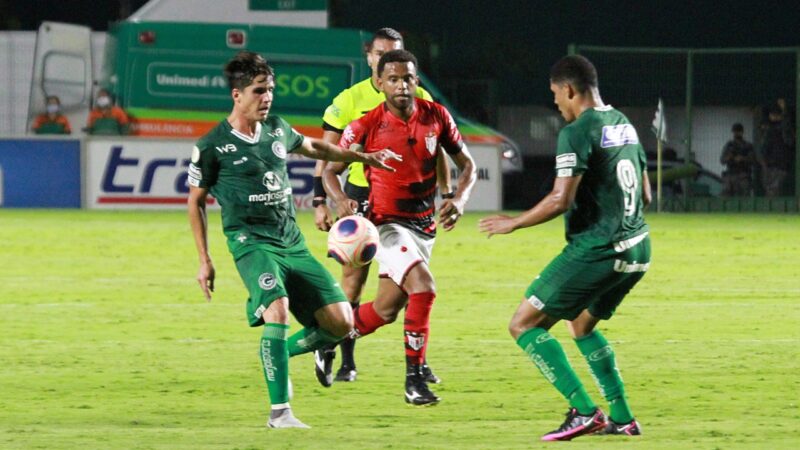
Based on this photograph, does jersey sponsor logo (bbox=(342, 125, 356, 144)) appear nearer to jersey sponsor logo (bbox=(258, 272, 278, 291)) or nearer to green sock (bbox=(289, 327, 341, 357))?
green sock (bbox=(289, 327, 341, 357))

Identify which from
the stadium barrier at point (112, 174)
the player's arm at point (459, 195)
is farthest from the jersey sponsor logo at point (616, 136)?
the stadium barrier at point (112, 174)

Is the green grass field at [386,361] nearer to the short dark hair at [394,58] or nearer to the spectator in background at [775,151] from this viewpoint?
the short dark hair at [394,58]

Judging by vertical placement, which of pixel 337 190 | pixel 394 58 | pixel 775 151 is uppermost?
pixel 394 58

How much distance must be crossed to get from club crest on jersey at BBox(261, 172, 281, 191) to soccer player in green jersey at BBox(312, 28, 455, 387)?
127cm

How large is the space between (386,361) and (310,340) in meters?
2.20

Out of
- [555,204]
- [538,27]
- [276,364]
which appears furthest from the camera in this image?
[538,27]

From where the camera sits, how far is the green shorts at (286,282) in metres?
8.80

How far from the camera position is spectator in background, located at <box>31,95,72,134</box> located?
28594mm

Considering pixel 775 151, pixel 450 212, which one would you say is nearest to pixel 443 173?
pixel 450 212

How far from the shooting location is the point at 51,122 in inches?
1128

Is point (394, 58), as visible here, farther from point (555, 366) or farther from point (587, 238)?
point (555, 366)

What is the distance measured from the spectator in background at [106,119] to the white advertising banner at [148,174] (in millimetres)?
260

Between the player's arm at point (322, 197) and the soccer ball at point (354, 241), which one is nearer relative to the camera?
the soccer ball at point (354, 241)

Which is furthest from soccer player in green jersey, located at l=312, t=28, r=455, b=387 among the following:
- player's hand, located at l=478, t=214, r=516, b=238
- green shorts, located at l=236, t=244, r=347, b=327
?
player's hand, located at l=478, t=214, r=516, b=238
